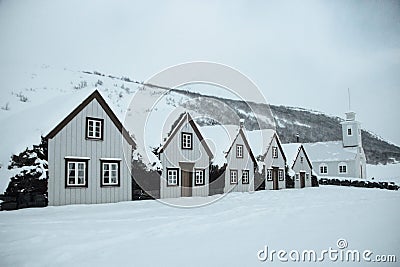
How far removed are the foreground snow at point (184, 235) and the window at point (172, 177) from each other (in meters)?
2.79

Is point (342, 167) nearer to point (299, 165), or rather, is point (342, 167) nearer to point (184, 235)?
point (299, 165)

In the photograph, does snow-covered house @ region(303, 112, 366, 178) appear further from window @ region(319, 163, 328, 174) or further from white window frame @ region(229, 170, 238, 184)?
white window frame @ region(229, 170, 238, 184)

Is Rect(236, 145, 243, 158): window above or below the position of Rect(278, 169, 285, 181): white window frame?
above

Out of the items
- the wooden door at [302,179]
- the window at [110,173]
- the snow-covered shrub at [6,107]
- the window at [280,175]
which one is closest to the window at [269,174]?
the window at [280,175]

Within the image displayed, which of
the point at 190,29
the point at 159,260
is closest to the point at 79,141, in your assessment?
the point at 190,29

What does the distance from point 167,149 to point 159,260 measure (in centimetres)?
567

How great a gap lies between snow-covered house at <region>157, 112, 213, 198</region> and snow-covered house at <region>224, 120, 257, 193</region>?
33.2 inches

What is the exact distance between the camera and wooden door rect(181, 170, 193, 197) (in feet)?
29.1

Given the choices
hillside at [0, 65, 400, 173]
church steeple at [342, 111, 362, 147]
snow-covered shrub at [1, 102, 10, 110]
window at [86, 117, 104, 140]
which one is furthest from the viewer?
window at [86, 117, 104, 140]

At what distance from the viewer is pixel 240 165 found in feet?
35.4

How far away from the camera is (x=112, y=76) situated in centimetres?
730

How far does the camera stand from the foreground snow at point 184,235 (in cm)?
328

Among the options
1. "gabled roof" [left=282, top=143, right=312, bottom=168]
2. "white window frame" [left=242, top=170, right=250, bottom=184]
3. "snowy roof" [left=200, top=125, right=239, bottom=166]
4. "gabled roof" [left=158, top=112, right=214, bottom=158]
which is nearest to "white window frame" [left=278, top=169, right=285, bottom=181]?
A: "gabled roof" [left=282, top=143, right=312, bottom=168]

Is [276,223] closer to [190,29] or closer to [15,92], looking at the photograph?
[190,29]
